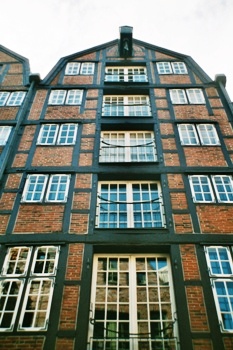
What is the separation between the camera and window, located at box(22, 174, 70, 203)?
26.6 feet

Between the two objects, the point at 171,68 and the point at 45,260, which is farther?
the point at 171,68

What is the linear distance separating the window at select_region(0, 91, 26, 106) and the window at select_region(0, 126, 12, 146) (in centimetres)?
153

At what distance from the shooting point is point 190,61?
13.6 m

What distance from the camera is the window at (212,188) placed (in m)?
7.99

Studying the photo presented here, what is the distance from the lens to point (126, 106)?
1169 centimetres

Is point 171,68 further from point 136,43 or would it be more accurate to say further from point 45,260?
point 45,260

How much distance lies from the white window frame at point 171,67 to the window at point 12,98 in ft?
20.0

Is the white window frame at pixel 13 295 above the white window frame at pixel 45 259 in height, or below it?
below

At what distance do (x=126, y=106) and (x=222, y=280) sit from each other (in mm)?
7523

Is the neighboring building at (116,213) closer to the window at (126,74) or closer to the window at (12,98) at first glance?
the window at (12,98)

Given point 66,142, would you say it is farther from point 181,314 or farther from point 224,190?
point 181,314

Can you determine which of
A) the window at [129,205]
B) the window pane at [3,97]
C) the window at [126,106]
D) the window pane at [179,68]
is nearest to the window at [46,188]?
the window at [129,205]

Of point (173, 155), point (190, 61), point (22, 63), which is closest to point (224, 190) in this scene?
point (173, 155)

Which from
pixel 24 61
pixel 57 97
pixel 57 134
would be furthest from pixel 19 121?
pixel 24 61
